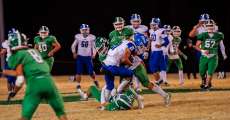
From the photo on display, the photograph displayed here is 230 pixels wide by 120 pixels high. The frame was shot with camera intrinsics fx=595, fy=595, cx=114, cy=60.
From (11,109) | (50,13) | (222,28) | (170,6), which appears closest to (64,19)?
(50,13)

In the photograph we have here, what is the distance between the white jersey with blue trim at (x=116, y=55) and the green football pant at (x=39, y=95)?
132 inches

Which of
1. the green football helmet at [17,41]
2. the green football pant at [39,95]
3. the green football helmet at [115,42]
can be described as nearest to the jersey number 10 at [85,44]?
the green football helmet at [115,42]

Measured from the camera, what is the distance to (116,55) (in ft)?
35.4

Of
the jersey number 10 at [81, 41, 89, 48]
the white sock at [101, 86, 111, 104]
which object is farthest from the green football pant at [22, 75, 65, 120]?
the jersey number 10 at [81, 41, 89, 48]

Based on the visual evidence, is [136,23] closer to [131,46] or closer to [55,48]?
[55,48]

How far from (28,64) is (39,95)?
426mm

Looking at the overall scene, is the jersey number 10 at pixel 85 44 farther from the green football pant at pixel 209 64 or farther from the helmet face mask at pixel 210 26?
the helmet face mask at pixel 210 26

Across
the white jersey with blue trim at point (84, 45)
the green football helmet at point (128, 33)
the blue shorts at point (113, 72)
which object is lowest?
the blue shorts at point (113, 72)

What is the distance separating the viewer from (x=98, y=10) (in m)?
23.8

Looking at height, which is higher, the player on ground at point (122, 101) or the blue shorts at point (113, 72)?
the blue shorts at point (113, 72)

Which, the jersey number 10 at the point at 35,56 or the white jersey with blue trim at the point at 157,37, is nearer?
the jersey number 10 at the point at 35,56

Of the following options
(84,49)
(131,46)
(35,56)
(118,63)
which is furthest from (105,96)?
(84,49)

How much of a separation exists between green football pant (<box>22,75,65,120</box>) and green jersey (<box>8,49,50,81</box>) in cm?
7

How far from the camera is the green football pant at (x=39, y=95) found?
24.3 ft
